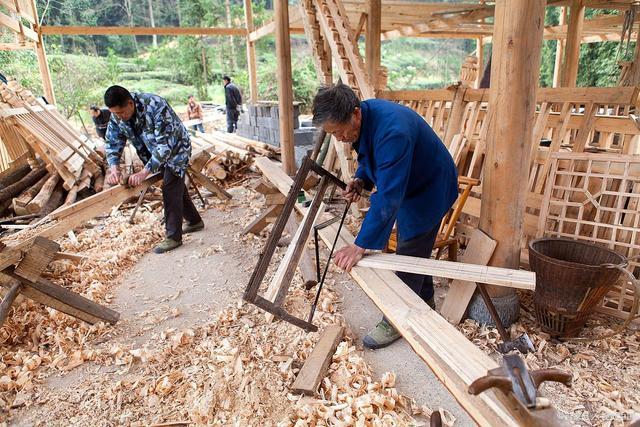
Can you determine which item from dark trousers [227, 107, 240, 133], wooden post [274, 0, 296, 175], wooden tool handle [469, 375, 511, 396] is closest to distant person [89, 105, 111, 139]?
dark trousers [227, 107, 240, 133]

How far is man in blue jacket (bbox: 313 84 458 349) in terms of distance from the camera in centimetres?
224

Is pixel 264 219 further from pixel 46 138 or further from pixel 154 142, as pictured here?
pixel 46 138

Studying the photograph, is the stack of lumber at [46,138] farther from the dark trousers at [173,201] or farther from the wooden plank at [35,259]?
the wooden plank at [35,259]

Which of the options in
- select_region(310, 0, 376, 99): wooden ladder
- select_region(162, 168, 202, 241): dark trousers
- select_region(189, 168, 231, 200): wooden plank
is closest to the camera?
select_region(162, 168, 202, 241): dark trousers

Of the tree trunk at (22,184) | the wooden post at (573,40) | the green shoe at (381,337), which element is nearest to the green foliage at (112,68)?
the tree trunk at (22,184)

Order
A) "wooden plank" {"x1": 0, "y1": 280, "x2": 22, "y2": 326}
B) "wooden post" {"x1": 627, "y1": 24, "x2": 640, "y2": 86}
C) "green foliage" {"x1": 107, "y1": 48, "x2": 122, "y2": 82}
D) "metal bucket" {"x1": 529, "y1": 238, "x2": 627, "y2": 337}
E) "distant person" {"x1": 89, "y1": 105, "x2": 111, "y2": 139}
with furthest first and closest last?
"green foliage" {"x1": 107, "y1": 48, "x2": 122, "y2": 82}, "distant person" {"x1": 89, "y1": 105, "x2": 111, "y2": 139}, "wooden post" {"x1": 627, "y1": 24, "x2": 640, "y2": 86}, "wooden plank" {"x1": 0, "y1": 280, "x2": 22, "y2": 326}, "metal bucket" {"x1": 529, "y1": 238, "x2": 627, "y2": 337}

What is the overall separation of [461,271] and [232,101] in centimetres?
1145

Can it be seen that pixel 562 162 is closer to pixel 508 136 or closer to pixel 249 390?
pixel 508 136

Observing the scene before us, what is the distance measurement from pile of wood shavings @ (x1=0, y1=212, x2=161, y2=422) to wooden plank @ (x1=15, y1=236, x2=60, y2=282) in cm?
60

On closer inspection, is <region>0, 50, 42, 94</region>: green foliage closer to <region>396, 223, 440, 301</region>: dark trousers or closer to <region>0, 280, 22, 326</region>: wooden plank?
<region>0, 280, 22, 326</region>: wooden plank

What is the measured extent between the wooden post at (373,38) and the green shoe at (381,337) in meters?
4.23

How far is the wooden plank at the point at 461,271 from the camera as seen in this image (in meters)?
2.19

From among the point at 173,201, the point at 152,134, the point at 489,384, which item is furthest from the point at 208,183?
the point at 489,384

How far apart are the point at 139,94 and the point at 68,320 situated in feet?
7.87
